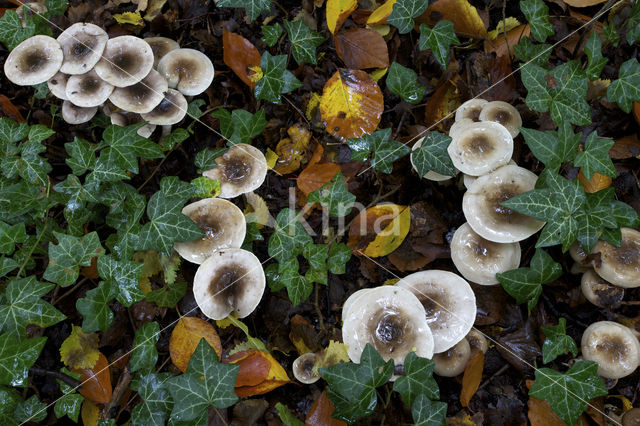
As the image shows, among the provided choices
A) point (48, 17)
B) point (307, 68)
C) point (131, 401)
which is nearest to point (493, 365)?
point (131, 401)

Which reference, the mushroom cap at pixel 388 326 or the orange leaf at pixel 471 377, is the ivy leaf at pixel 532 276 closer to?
the orange leaf at pixel 471 377

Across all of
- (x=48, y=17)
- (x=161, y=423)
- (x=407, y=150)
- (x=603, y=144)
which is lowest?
(x=161, y=423)

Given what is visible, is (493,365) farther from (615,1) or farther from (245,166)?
(615,1)

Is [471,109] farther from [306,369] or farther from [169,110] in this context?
[169,110]

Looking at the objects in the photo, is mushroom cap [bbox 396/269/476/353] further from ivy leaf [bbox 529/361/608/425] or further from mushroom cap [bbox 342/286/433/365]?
ivy leaf [bbox 529/361/608/425]

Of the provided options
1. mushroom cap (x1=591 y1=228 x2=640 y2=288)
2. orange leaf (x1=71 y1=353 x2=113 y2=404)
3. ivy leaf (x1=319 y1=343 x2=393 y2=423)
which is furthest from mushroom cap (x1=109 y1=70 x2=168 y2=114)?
mushroom cap (x1=591 y1=228 x2=640 y2=288)
